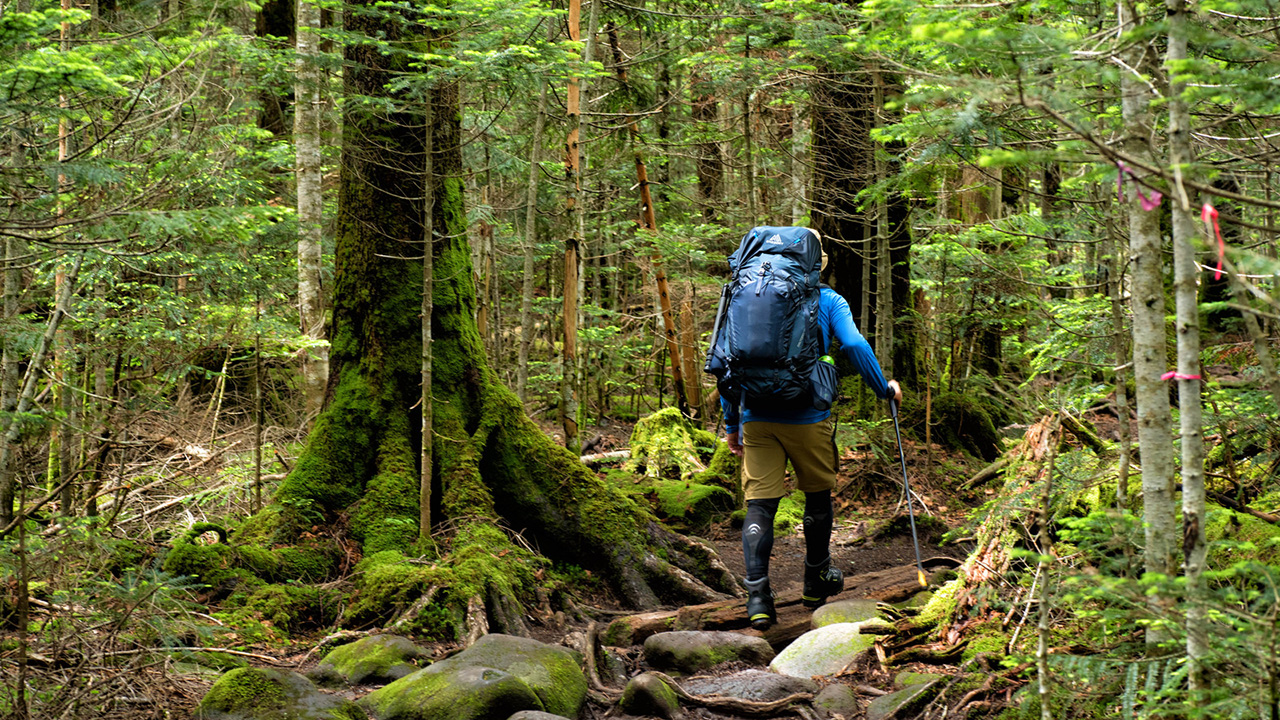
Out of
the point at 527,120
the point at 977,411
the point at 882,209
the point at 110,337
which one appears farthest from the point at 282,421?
the point at 977,411

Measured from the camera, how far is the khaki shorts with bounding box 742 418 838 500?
18.5 feet

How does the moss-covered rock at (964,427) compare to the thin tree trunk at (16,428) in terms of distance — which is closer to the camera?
the thin tree trunk at (16,428)

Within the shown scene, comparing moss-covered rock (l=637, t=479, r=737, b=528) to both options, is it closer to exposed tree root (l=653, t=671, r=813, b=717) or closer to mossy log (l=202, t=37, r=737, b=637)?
mossy log (l=202, t=37, r=737, b=637)

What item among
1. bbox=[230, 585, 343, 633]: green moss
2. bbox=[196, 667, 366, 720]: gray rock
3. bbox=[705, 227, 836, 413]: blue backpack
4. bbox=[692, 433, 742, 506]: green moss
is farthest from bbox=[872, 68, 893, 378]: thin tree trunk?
bbox=[196, 667, 366, 720]: gray rock

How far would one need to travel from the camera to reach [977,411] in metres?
12.3

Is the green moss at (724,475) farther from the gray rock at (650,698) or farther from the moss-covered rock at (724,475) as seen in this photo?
the gray rock at (650,698)

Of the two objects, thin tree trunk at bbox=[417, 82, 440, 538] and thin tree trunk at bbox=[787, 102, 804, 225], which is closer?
thin tree trunk at bbox=[417, 82, 440, 538]

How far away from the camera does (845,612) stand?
568 cm

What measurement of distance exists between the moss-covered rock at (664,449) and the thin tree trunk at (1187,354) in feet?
27.5

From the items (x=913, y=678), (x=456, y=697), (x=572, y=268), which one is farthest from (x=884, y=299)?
(x=456, y=697)

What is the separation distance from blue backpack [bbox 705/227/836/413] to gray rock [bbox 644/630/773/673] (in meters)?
1.56

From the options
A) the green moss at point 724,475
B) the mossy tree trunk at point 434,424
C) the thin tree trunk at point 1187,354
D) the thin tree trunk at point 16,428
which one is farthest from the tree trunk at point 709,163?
the thin tree trunk at point 1187,354

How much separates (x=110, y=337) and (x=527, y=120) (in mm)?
10050

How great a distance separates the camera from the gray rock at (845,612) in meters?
5.62
